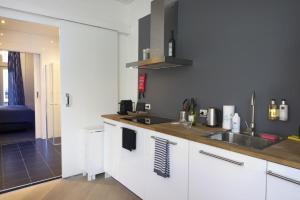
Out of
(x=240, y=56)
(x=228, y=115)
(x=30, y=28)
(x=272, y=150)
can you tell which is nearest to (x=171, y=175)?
(x=228, y=115)

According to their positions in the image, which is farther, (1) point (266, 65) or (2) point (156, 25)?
(2) point (156, 25)

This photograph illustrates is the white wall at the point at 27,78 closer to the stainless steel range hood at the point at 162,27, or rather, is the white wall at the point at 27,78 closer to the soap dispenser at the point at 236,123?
the stainless steel range hood at the point at 162,27

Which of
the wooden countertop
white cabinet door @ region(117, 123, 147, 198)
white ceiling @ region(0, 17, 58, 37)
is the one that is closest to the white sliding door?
white cabinet door @ region(117, 123, 147, 198)

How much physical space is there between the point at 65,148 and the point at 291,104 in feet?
8.79

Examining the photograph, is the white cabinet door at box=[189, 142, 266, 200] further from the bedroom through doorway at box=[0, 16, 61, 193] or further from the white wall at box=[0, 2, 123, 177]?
the bedroom through doorway at box=[0, 16, 61, 193]

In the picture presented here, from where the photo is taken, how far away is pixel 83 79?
9.79 ft

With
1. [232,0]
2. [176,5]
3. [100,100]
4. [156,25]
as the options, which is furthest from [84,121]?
[232,0]

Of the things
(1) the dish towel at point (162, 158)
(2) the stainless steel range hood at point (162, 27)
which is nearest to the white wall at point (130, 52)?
(2) the stainless steel range hood at point (162, 27)

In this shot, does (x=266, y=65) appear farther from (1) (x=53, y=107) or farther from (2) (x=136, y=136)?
(1) (x=53, y=107)

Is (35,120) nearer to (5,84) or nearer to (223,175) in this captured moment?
(5,84)

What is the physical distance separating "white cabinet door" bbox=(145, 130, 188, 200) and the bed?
15.4 ft

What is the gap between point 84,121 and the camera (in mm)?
3033

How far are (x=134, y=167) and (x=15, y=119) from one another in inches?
177

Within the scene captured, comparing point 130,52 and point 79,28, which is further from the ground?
point 79,28
